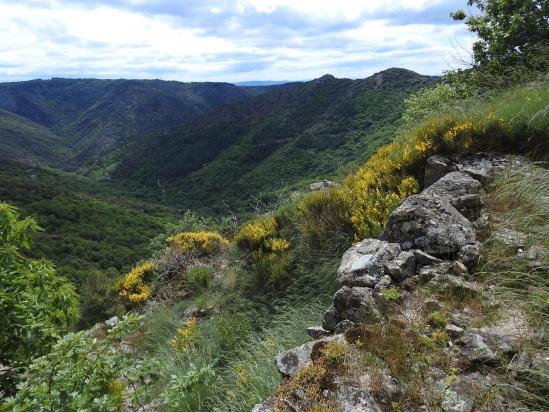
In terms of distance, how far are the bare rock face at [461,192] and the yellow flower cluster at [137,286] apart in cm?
664

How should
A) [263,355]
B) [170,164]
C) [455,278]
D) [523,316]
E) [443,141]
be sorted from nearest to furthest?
[523,316], [455,278], [263,355], [443,141], [170,164]

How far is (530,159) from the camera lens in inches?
191

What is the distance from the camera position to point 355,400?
7.97ft

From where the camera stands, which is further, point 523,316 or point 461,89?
point 461,89

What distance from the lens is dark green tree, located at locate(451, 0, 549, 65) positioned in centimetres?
911

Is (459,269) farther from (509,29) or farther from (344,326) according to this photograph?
(509,29)

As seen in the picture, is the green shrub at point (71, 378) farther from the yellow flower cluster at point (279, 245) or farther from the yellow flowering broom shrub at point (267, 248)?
the yellow flower cluster at point (279, 245)

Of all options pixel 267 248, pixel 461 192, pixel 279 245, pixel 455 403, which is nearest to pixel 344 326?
pixel 455 403

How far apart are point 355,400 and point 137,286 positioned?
25.5 feet

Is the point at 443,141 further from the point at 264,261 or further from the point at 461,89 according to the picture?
the point at 461,89

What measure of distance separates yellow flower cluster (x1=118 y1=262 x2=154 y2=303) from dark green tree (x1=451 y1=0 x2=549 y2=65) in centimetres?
956

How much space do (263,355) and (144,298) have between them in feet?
17.2

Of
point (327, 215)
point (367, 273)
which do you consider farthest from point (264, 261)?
point (367, 273)

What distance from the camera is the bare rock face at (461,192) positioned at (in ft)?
14.1
